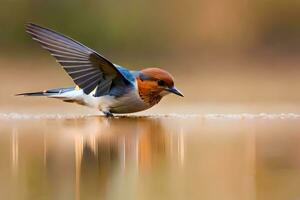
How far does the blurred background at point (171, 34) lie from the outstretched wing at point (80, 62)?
3.35 meters

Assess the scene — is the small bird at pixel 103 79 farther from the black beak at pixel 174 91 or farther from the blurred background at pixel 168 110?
the blurred background at pixel 168 110

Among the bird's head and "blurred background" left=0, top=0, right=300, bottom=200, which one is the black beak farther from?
"blurred background" left=0, top=0, right=300, bottom=200

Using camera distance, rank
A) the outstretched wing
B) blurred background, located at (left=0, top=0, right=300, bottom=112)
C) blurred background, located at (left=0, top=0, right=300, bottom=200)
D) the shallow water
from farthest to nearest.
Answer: blurred background, located at (left=0, top=0, right=300, bottom=112)
the outstretched wing
blurred background, located at (left=0, top=0, right=300, bottom=200)
the shallow water

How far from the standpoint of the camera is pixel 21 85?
26.1 feet

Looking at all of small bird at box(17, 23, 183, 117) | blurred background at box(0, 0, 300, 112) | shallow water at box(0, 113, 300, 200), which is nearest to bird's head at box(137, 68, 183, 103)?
small bird at box(17, 23, 183, 117)

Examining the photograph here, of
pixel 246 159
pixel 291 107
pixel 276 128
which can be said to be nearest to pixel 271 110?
pixel 291 107

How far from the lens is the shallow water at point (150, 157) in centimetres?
318

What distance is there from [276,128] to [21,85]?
133 inches

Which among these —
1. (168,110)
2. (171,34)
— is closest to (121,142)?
(168,110)

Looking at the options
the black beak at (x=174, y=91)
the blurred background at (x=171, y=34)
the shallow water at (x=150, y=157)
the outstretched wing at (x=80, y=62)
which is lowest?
the shallow water at (x=150, y=157)

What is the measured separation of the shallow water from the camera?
318 cm

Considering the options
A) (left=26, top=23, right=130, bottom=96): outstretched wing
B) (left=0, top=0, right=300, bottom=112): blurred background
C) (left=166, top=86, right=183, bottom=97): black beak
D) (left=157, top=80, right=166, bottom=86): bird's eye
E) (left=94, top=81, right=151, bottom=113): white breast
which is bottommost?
(left=94, top=81, right=151, bottom=113): white breast

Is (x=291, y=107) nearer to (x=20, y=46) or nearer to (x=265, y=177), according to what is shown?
(x=265, y=177)

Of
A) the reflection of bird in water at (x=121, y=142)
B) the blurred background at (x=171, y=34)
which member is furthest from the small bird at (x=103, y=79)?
the blurred background at (x=171, y=34)
